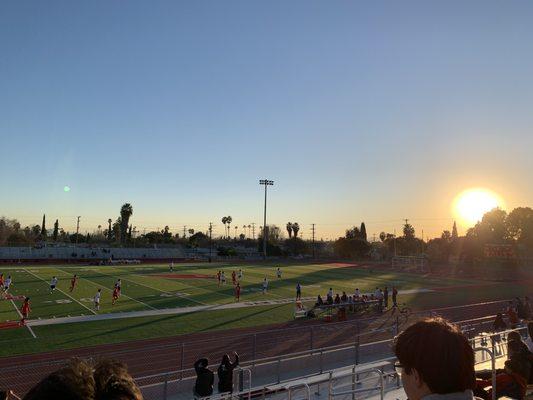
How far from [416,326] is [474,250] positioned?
8270cm

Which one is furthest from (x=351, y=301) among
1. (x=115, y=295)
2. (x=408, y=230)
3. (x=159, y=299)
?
(x=408, y=230)

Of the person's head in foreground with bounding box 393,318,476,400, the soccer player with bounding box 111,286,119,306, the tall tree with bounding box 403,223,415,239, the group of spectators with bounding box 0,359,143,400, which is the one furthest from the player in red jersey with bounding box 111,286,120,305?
the tall tree with bounding box 403,223,415,239

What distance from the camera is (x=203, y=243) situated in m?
157

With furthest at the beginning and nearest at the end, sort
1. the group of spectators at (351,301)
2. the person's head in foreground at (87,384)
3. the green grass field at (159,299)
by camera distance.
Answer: the group of spectators at (351,301) < the green grass field at (159,299) < the person's head in foreground at (87,384)

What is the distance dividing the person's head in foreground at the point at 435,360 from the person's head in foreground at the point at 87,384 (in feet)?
4.66

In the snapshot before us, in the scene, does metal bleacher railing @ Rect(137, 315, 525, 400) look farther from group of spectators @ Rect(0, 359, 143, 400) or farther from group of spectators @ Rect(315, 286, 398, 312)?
group of spectators @ Rect(0, 359, 143, 400)

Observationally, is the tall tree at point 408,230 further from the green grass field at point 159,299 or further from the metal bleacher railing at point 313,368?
the metal bleacher railing at point 313,368

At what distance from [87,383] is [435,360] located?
65.5 inches

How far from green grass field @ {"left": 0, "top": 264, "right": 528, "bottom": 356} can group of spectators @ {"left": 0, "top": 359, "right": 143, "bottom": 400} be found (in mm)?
20200

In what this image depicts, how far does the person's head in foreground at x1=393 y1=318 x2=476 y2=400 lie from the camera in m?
2.26

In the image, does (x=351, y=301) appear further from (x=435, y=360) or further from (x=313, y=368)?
(x=435, y=360)

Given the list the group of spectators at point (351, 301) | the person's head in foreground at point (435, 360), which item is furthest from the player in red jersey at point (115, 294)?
the person's head in foreground at point (435, 360)

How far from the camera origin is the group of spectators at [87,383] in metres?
1.52

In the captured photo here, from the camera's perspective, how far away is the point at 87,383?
1.56m
